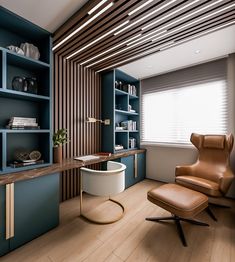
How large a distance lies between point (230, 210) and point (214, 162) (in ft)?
2.48

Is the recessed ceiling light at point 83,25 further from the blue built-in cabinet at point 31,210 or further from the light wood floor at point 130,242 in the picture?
the light wood floor at point 130,242

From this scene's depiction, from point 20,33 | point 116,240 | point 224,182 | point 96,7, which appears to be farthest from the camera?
point 224,182

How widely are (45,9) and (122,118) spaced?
2672 millimetres

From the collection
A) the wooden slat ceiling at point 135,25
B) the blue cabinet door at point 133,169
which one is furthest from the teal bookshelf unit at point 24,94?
the blue cabinet door at point 133,169

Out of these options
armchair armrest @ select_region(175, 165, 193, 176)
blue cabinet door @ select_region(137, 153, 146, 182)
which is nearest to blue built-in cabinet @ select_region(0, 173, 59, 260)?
armchair armrest @ select_region(175, 165, 193, 176)

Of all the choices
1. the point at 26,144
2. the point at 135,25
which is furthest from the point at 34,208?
the point at 135,25

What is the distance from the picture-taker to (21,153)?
6.64 feet

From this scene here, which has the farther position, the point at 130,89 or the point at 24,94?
the point at 130,89

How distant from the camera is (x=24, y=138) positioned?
2100 millimetres

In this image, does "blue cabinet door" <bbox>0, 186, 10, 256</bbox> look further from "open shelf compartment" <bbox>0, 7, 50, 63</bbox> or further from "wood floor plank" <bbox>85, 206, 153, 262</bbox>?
"open shelf compartment" <bbox>0, 7, 50, 63</bbox>

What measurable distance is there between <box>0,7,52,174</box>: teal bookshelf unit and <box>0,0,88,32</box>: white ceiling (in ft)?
0.30

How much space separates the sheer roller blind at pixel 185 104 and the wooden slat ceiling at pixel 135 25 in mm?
1171

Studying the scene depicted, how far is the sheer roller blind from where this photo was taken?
291 centimetres

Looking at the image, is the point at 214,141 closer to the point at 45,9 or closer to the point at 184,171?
the point at 184,171
